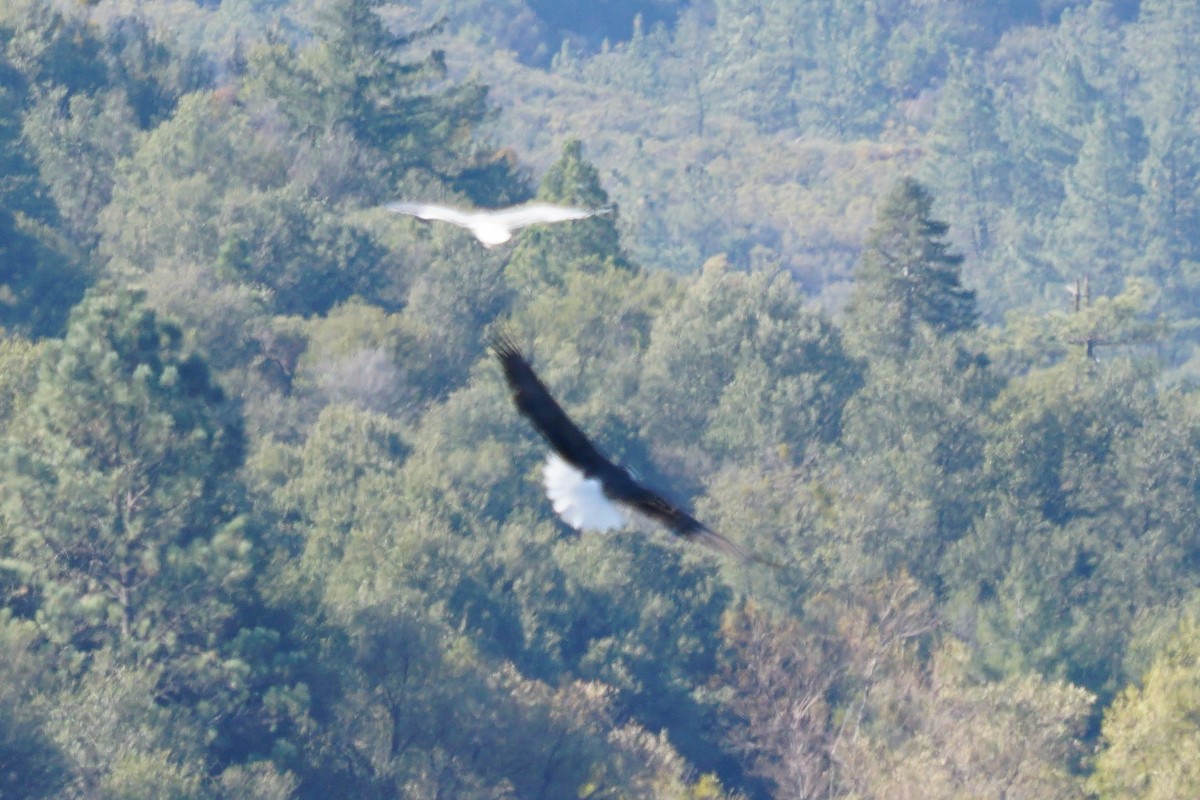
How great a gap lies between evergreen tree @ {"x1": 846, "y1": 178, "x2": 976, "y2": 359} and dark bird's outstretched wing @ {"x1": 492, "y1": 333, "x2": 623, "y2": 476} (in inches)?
2180

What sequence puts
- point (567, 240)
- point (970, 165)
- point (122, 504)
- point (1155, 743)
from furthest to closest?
point (970, 165) < point (567, 240) < point (1155, 743) < point (122, 504)

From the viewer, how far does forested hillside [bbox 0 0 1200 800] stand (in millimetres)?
37688

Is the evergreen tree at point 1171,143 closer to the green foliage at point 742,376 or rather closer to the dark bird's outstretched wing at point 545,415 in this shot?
the green foliage at point 742,376

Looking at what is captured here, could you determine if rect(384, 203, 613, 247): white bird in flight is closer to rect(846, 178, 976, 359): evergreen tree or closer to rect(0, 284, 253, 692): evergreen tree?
rect(0, 284, 253, 692): evergreen tree

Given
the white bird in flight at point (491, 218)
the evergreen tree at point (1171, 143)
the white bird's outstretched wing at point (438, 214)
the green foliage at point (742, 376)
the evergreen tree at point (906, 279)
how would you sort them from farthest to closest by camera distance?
the evergreen tree at point (1171, 143) → the evergreen tree at point (906, 279) → the green foliage at point (742, 376) → the white bird in flight at point (491, 218) → the white bird's outstretched wing at point (438, 214)

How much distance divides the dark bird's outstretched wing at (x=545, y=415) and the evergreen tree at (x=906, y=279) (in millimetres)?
55362

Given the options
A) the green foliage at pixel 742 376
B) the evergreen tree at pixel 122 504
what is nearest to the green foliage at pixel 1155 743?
the evergreen tree at pixel 122 504

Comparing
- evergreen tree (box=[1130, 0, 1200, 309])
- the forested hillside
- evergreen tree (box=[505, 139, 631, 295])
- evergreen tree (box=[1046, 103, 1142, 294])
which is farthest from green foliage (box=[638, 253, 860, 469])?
evergreen tree (box=[1130, 0, 1200, 309])

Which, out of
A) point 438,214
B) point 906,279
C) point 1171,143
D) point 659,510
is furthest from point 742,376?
point 1171,143

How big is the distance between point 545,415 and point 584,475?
253mm

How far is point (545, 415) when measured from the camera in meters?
8.42

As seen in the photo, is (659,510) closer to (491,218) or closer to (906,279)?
(491,218)

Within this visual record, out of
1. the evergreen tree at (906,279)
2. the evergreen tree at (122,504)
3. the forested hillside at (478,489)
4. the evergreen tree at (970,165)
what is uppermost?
the evergreen tree at (122,504)

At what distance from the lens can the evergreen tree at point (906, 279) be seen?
6444 centimetres
